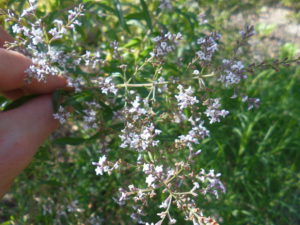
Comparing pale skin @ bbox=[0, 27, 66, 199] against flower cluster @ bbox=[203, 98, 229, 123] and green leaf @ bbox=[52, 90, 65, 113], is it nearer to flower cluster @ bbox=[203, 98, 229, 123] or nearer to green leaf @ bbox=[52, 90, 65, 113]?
green leaf @ bbox=[52, 90, 65, 113]

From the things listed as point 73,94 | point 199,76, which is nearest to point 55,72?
point 73,94

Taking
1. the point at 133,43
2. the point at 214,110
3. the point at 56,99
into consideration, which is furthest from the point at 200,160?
the point at 56,99

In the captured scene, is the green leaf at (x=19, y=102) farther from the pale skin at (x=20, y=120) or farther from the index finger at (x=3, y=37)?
the index finger at (x=3, y=37)

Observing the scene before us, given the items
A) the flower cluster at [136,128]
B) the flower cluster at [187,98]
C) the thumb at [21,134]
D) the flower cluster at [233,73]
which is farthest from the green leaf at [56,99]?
the flower cluster at [233,73]

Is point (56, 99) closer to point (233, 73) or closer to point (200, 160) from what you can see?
point (233, 73)

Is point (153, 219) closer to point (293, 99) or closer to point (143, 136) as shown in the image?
point (143, 136)

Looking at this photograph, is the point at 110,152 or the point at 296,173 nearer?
the point at 110,152
